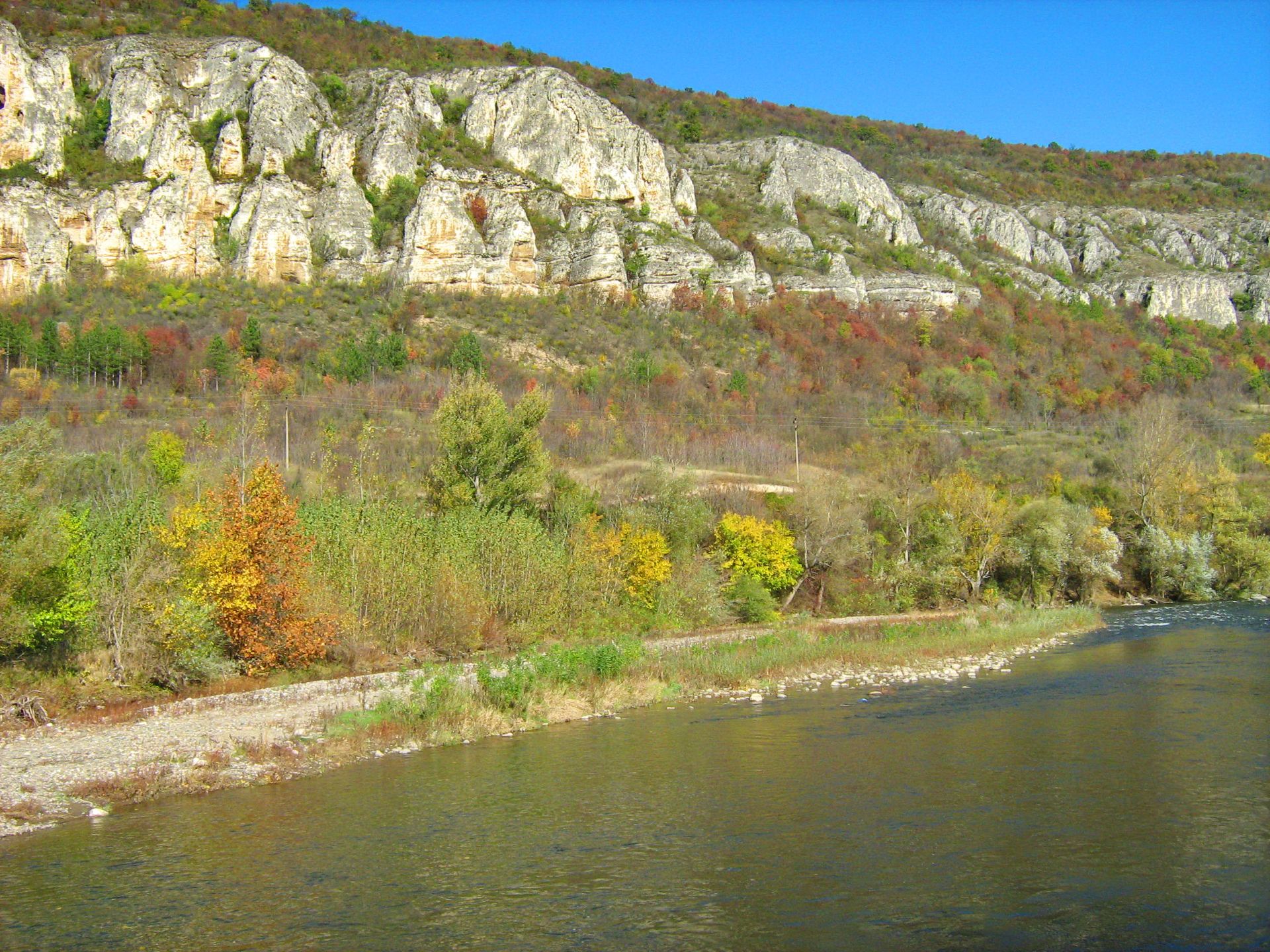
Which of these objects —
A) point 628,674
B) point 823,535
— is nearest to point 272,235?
point 823,535

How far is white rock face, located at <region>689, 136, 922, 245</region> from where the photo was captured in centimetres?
11469

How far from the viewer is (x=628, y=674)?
83.7ft

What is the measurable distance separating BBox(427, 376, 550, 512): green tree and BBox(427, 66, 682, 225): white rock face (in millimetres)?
61189

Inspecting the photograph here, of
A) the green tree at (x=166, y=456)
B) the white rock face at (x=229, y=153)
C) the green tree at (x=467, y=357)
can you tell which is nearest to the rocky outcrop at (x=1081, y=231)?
the green tree at (x=467, y=357)

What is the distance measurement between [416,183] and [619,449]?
4526cm

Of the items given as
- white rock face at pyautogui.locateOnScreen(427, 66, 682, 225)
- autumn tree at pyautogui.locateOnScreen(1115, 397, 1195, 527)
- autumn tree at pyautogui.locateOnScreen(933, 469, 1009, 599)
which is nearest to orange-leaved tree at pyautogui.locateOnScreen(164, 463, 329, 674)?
autumn tree at pyautogui.locateOnScreen(933, 469, 1009, 599)

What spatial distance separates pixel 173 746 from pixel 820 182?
112232 millimetres

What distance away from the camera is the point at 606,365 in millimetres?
77375

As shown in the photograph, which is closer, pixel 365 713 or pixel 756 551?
pixel 365 713

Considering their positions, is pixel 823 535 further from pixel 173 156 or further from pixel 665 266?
pixel 173 156

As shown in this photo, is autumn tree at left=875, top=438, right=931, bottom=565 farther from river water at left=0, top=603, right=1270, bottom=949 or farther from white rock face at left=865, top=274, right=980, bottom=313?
white rock face at left=865, top=274, right=980, bottom=313

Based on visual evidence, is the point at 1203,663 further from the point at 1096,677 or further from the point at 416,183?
the point at 416,183

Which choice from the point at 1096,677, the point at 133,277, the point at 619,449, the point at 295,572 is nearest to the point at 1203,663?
the point at 1096,677

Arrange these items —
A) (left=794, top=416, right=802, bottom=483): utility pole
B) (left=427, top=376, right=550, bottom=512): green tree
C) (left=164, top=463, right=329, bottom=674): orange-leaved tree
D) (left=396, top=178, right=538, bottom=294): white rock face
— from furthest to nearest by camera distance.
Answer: (left=396, top=178, right=538, bottom=294): white rock face
(left=794, top=416, right=802, bottom=483): utility pole
(left=427, top=376, right=550, bottom=512): green tree
(left=164, top=463, right=329, bottom=674): orange-leaved tree
